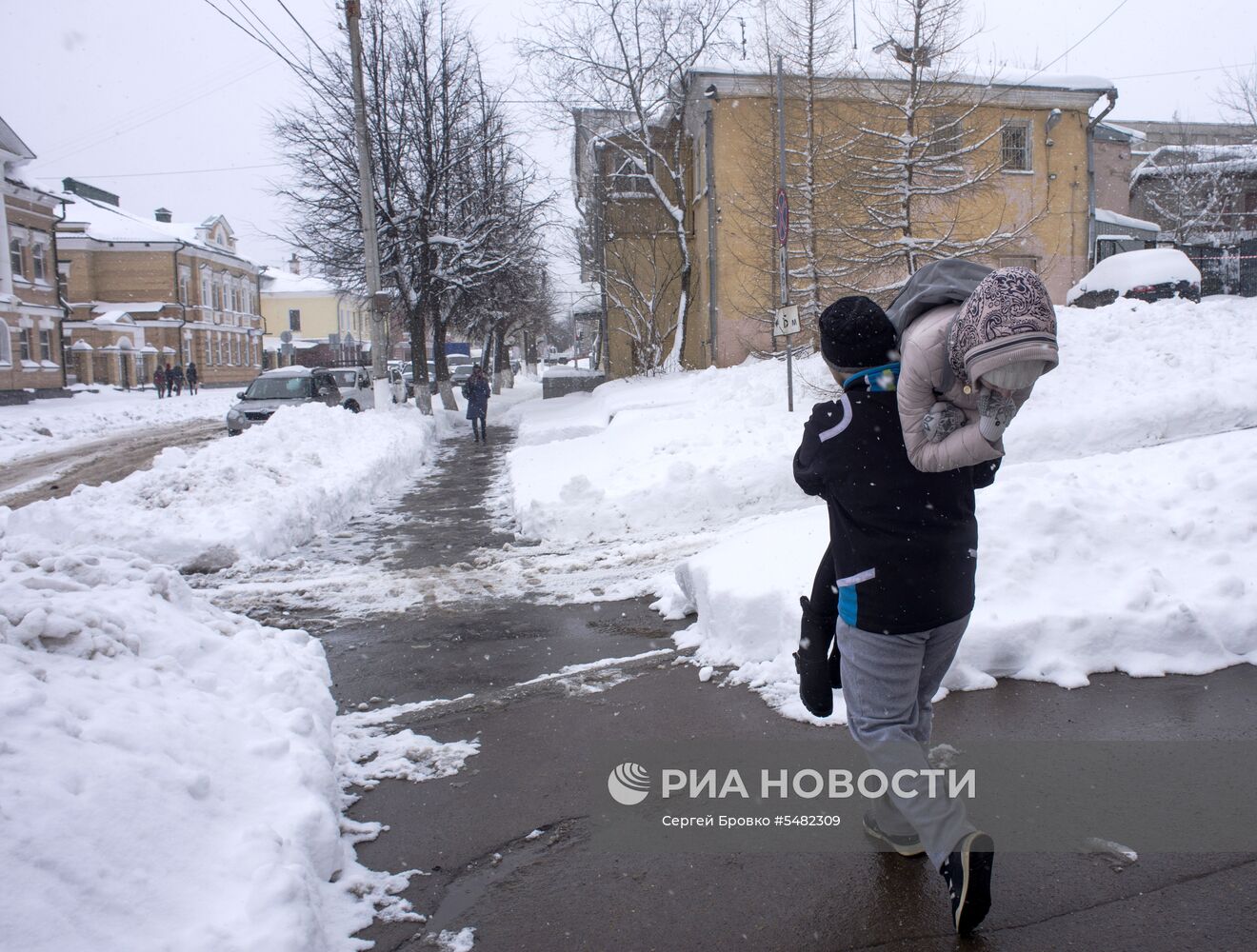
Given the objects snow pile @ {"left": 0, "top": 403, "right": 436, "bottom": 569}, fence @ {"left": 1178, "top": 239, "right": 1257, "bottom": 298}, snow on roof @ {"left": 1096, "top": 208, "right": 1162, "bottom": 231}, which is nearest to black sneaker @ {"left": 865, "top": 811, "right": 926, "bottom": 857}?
A: snow pile @ {"left": 0, "top": 403, "right": 436, "bottom": 569}

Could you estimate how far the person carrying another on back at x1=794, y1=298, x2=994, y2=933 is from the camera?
8.86 ft

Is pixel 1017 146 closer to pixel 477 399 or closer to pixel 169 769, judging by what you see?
pixel 477 399

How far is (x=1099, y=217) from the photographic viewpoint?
105ft

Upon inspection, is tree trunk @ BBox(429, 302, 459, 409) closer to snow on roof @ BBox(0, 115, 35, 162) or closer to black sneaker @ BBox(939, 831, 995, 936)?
snow on roof @ BBox(0, 115, 35, 162)

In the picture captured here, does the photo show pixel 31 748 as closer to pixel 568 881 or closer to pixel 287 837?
pixel 287 837

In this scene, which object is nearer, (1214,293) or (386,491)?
(386,491)

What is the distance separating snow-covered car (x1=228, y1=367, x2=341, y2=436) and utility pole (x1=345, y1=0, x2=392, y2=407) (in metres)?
1.39

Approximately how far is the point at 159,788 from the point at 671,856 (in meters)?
1.73

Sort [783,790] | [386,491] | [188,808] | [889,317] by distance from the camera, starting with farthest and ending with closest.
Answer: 1. [386,491]
2. [783,790]
3. [188,808]
4. [889,317]

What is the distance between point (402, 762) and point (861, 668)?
2.36 meters

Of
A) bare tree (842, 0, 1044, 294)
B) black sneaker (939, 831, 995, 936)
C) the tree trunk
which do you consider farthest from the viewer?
the tree trunk

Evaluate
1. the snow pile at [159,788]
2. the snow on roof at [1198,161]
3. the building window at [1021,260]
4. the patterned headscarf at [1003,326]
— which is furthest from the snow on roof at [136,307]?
the patterned headscarf at [1003,326]

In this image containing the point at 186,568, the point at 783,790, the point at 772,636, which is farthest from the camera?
the point at 186,568

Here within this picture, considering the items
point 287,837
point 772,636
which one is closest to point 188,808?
point 287,837
